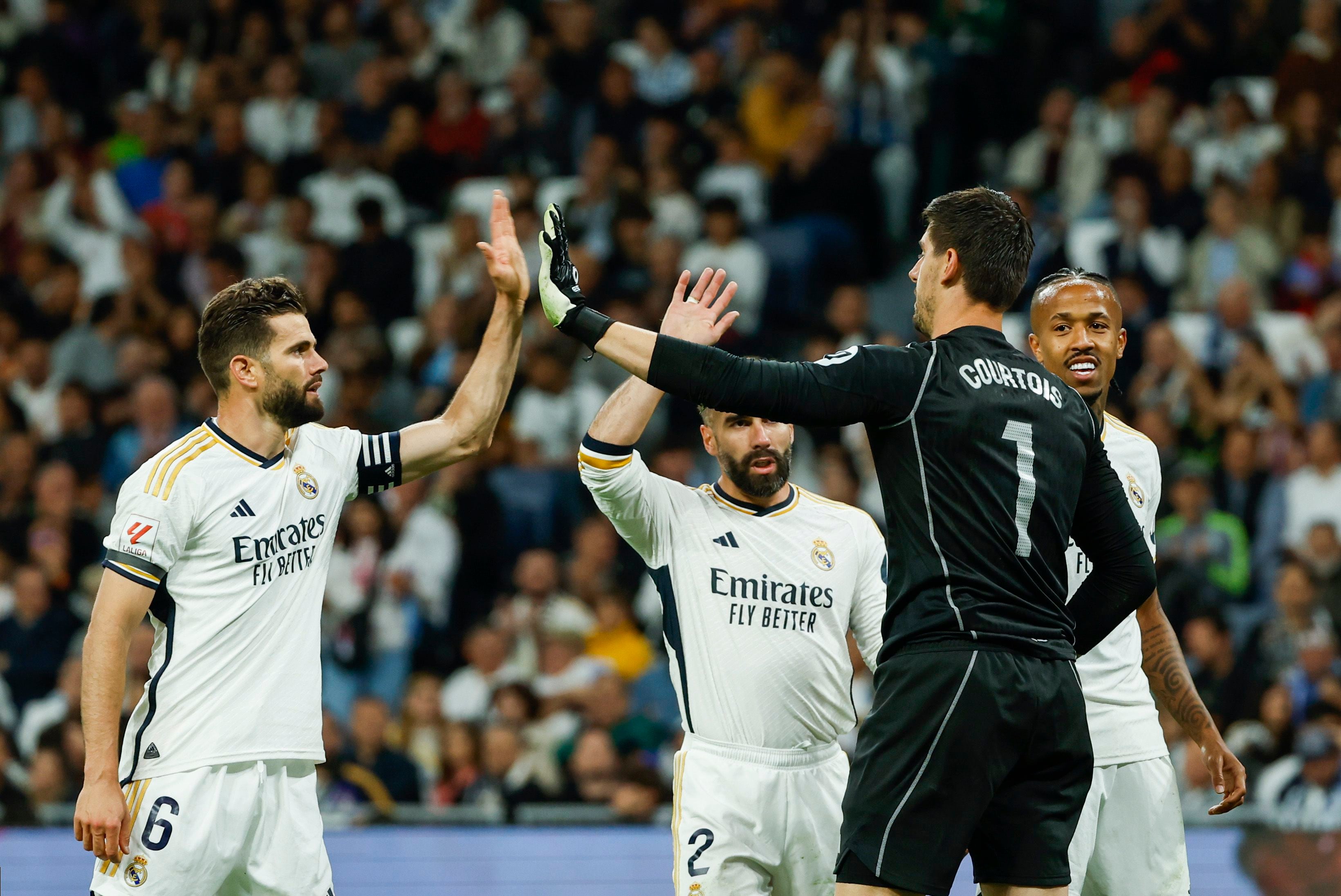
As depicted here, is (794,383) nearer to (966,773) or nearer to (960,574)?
(960,574)

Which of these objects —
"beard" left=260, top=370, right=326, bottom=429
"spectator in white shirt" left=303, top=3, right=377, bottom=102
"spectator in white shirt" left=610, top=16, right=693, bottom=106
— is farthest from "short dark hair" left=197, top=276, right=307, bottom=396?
"spectator in white shirt" left=303, top=3, right=377, bottom=102

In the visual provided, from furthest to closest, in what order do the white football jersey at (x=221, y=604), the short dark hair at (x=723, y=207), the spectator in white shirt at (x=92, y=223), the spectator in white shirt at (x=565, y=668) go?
the spectator in white shirt at (x=92, y=223) → the short dark hair at (x=723, y=207) → the spectator in white shirt at (x=565, y=668) → the white football jersey at (x=221, y=604)

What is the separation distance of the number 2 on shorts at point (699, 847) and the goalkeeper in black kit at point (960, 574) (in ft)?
3.99

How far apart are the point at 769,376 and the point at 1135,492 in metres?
2.35

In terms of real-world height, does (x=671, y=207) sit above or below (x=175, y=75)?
below

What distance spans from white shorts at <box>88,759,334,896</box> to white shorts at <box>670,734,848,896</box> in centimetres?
135

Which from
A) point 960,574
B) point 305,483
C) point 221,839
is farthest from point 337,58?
point 960,574

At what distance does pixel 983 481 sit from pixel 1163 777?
212 cm

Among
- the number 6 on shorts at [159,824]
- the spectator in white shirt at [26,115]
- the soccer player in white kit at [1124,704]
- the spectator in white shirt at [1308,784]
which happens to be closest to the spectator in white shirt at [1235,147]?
the spectator in white shirt at [1308,784]

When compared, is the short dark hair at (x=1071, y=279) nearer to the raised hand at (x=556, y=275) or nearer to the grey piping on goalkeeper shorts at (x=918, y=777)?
the raised hand at (x=556, y=275)

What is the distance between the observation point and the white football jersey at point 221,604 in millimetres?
5504

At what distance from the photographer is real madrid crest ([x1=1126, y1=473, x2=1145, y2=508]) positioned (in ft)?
20.7

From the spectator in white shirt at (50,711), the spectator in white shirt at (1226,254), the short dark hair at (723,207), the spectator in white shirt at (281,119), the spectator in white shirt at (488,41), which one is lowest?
the spectator in white shirt at (50,711)

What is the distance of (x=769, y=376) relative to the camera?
15.1 feet
